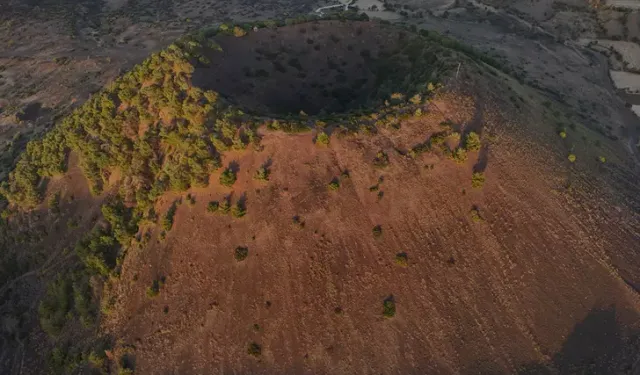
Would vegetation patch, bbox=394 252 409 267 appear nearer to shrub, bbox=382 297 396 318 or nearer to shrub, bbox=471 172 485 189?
shrub, bbox=382 297 396 318

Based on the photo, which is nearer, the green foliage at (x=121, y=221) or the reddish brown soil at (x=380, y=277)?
the reddish brown soil at (x=380, y=277)

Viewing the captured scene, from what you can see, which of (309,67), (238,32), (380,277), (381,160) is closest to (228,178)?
(381,160)

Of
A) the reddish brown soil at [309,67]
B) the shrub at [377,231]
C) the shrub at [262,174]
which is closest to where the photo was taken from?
the shrub at [377,231]

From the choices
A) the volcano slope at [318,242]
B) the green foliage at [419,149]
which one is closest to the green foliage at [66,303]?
the volcano slope at [318,242]

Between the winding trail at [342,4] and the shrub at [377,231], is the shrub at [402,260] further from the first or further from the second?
the winding trail at [342,4]

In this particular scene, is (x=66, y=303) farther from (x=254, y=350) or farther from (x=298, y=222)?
(x=298, y=222)

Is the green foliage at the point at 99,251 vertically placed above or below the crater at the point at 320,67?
below

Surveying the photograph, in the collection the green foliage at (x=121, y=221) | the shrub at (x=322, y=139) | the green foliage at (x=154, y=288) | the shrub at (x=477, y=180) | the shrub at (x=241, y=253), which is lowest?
the green foliage at (x=154, y=288)
